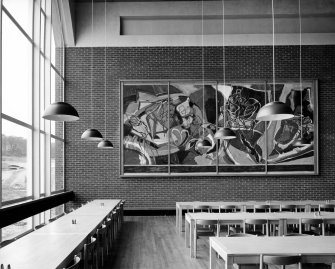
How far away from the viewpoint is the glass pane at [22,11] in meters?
7.52

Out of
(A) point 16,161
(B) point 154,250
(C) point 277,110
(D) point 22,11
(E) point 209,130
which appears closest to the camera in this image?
(C) point 277,110

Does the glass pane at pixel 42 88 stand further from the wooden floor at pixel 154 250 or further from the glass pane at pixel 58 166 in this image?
the wooden floor at pixel 154 250

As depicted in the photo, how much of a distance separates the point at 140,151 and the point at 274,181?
151 inches

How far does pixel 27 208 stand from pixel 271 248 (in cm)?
522

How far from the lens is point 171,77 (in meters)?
12.0

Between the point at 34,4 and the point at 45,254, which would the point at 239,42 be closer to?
the point at 34,4


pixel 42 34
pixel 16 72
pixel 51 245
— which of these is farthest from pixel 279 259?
pixel 42 34

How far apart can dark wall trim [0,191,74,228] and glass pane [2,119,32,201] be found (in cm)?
24

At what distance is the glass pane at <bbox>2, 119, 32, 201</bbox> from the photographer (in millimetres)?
7059

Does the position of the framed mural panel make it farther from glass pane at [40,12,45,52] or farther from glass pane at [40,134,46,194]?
glass pane at [40,12,45,52]

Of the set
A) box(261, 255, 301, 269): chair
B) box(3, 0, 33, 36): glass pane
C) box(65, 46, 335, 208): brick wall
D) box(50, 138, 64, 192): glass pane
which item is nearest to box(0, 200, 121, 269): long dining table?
box(261, 255, 301, 269): chair

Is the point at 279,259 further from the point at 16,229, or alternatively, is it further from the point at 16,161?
the point at 16,229

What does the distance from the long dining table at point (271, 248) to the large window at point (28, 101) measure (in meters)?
4.02

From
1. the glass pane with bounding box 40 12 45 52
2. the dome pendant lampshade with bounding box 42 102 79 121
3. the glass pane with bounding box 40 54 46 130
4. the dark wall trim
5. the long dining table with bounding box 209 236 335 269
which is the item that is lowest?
the dark wall trim
